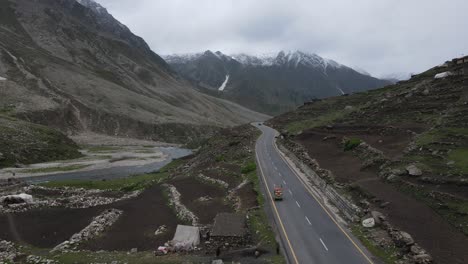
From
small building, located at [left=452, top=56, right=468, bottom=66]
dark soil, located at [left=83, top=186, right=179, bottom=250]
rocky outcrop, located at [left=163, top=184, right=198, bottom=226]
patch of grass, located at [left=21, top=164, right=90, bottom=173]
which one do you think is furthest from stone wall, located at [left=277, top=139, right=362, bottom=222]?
small building, located at [left=452, top=56, right=468, bottom=66]

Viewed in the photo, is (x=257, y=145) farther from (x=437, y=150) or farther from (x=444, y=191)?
(x=444, y=191)

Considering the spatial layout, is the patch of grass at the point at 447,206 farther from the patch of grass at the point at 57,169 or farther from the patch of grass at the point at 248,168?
the patch of grass at the point at 57,169

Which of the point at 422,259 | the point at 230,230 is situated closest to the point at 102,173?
the point at 230,230

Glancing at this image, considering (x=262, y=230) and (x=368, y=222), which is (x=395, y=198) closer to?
(x=368, y=222)

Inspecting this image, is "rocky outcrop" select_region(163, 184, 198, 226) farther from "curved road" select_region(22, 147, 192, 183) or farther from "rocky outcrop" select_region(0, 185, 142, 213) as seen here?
"curved road" select_region(22, 147, 192, 183)

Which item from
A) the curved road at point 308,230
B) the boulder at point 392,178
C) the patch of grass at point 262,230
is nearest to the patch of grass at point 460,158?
the boulder at point 392,178

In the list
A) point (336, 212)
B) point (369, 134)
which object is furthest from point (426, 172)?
point (369, 134)
